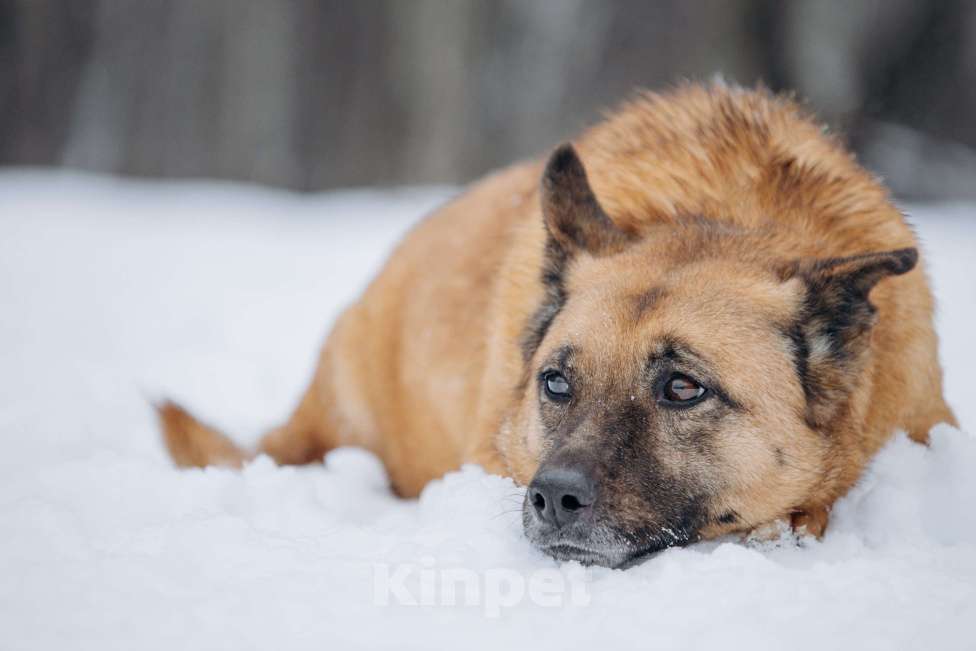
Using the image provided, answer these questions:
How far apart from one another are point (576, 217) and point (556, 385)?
62cm

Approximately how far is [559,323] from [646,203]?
65 centimetres

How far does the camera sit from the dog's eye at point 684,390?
112 inches

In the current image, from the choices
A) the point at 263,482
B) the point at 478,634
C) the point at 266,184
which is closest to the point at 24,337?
the point at 263,482

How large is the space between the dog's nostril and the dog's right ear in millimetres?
971

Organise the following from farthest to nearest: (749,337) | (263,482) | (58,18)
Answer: (58,18)
(263,482)
(749,337)

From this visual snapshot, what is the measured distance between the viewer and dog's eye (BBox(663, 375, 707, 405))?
286 cm

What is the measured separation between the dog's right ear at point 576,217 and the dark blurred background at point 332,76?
8.19 meters

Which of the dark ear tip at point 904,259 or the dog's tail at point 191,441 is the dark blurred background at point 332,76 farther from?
the dark ear tip at point 904,259

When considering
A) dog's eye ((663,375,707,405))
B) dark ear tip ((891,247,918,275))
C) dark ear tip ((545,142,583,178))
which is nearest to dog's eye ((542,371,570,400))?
dog's eye ((663,375,707,405))

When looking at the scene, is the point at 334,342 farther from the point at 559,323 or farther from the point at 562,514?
the point at 562,514

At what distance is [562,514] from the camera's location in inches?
106

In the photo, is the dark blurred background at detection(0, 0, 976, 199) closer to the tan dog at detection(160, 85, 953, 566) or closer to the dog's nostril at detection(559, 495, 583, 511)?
the tan dog at detection(160, 85, 953, 566)

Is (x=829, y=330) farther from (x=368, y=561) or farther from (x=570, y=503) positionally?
(x=368, y=561)

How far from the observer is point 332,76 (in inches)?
467
